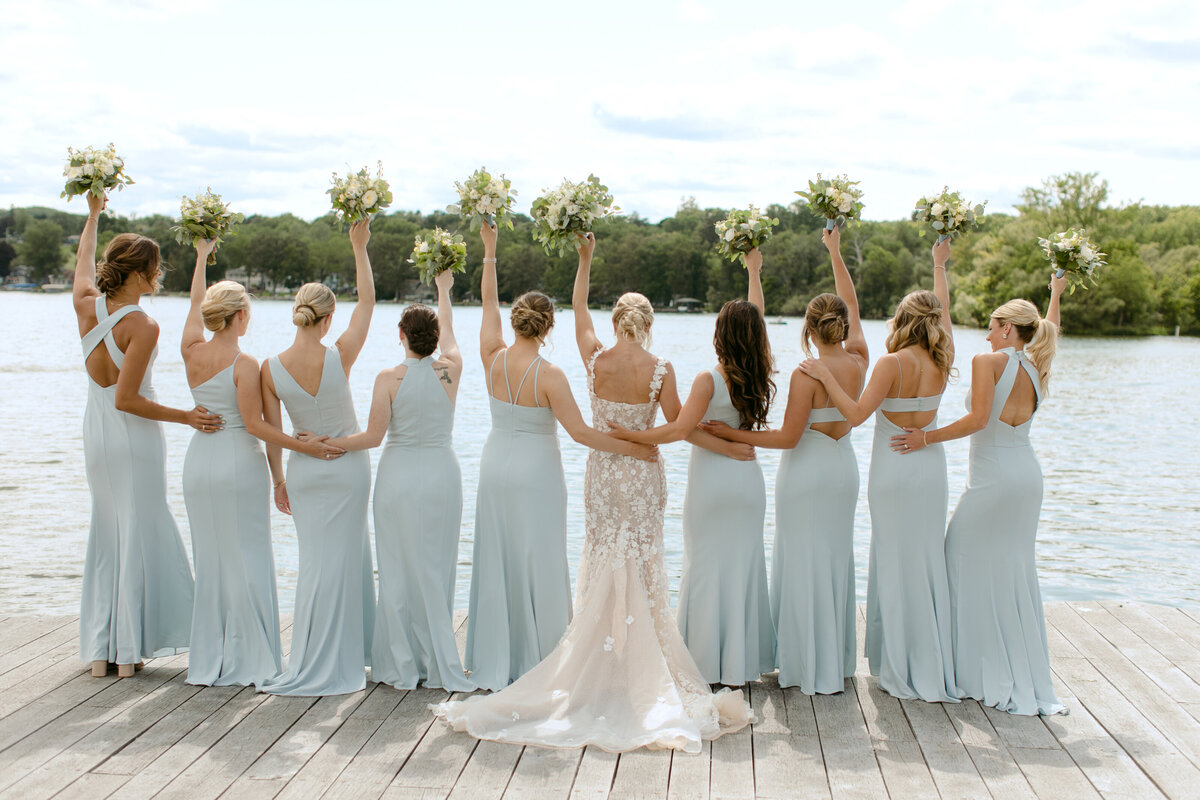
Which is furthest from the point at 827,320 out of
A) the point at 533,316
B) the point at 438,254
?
the point at 438,254

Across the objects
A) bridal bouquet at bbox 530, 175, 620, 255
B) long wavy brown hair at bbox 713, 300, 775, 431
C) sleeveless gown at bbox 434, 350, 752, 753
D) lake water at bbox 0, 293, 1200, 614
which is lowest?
lake water at bbox 0, 293, 1200, 614

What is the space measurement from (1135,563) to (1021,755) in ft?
29.0

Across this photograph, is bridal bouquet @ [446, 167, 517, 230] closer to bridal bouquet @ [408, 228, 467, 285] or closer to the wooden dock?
bridal bouquet @ [408, 228, 467, 285]

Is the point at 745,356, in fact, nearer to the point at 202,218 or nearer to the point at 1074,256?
the point at 1074,256

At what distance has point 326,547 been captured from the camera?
5180 mm

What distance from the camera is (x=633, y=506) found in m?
5.20

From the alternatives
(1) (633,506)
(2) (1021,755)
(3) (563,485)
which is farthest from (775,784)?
(3) (563,485)

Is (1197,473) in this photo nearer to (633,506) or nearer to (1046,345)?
(1046,345)

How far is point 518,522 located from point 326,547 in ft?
3.29

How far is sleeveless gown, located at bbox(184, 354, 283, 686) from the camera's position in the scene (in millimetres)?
5211

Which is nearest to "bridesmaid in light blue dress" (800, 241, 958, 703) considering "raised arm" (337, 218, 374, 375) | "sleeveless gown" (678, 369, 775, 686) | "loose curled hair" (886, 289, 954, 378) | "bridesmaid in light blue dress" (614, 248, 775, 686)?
"loose curled hair" (886, 289, 954, 378)

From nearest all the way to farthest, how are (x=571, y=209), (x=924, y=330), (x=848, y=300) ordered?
1. (x=924, y=330)
2. (x=848, y=300)
3. (x=571, y=209)

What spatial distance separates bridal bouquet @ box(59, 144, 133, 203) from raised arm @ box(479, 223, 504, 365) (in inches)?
84.3

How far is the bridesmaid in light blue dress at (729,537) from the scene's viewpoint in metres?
5.13
